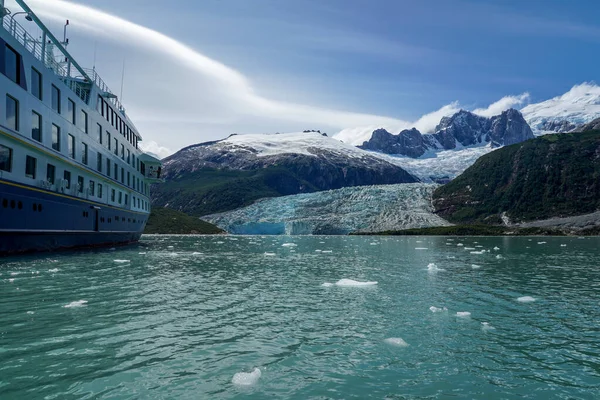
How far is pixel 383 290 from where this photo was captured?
61.1 feet

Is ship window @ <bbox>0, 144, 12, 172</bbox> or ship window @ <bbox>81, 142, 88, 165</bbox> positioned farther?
ship window @ <bbox>81, 142, 88, 165</bbox>

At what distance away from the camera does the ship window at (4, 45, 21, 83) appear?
26.9m

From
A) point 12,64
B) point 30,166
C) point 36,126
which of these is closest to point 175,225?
point 36,126

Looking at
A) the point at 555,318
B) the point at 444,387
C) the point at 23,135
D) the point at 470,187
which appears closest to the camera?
the point at 444,387

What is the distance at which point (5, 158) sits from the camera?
2620cm

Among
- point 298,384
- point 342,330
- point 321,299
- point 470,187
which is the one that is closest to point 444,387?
point 298,384

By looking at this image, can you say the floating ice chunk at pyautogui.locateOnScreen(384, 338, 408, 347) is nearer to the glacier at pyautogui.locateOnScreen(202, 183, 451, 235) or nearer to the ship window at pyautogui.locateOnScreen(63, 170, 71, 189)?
the ship window at pyautogui.locateOnScreen(63, 170, 71, 189)

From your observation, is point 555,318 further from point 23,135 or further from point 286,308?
point 23,135

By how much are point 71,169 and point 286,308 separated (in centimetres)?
2880

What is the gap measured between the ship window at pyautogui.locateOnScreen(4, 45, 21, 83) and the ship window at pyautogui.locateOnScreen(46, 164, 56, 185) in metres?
6.74

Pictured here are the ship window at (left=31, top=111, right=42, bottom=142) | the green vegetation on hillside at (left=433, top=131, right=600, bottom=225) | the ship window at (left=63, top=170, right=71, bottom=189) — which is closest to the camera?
the ship window at (left=31, top=111, right=42, bottom=142)

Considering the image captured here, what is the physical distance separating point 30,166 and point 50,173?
2.91m

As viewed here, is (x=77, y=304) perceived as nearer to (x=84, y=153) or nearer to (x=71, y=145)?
(x=71, y=145)

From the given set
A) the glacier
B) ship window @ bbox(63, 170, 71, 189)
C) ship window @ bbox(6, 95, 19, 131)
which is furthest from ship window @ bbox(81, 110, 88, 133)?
the glacier
